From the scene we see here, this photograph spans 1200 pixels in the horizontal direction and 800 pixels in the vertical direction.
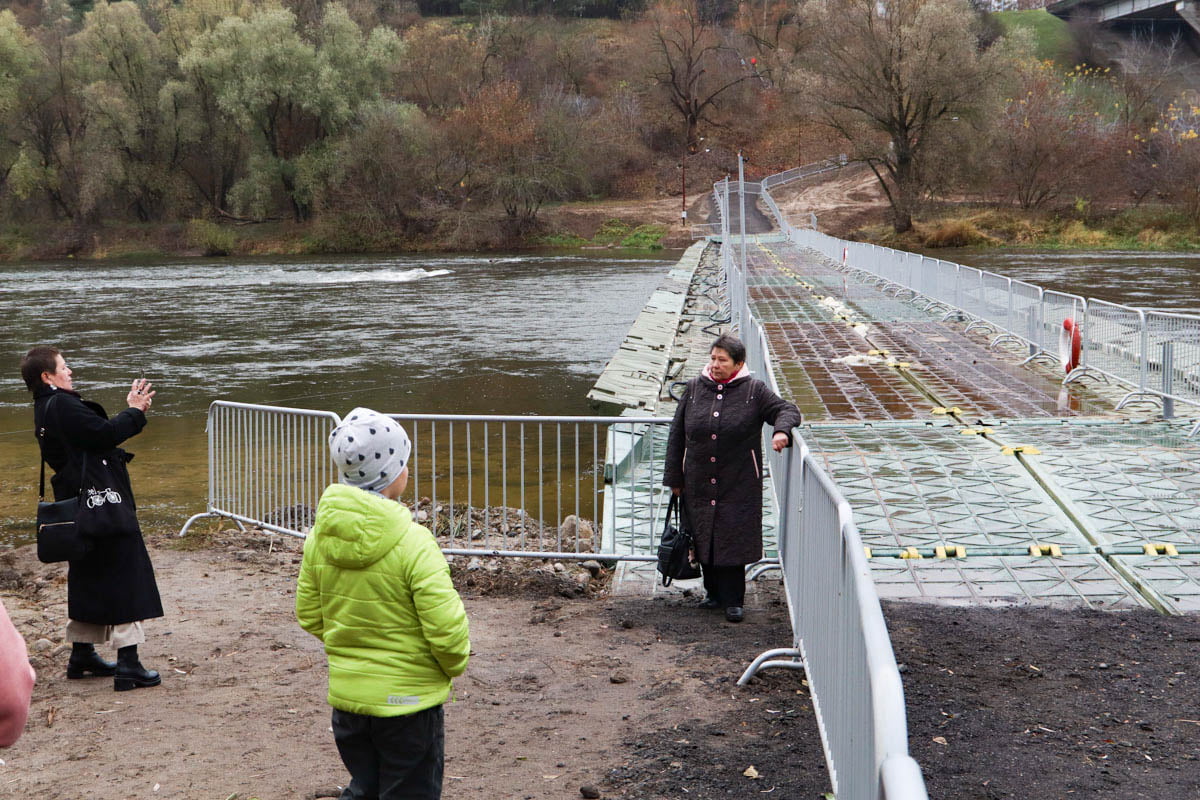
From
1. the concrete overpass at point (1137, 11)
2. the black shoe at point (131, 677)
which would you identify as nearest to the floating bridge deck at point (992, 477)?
the black shoe at point (131, 677)

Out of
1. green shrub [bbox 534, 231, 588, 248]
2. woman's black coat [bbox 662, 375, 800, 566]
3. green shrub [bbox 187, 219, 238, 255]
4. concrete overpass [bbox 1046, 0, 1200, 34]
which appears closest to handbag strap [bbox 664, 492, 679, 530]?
woman's black coat [bbox 662, 375, 800, 566]

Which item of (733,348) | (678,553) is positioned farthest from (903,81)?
(678,553)

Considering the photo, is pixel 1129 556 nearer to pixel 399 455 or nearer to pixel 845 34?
pixel 399 455

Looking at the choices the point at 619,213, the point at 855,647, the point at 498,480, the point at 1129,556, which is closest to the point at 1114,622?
the point at 1129,556

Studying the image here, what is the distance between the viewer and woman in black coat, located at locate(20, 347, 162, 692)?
5.85 m

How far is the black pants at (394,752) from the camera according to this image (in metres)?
3.67

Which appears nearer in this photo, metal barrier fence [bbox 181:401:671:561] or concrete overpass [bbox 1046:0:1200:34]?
metal barrier fence [bbox 181:401:671:561]

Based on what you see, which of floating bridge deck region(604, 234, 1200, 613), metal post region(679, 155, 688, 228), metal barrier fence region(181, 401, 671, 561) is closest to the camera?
floating bridge deck region(604, 234, 1200, 613)

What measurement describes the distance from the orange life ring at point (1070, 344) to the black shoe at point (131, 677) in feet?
41.7

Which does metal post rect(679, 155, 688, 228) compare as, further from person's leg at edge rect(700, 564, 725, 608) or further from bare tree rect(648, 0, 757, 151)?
person's leg at edge rect(700, 564, 725, 608)

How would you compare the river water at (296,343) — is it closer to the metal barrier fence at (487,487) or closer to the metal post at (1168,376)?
the metal barrier fence at (487,487)

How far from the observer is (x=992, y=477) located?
955 centimetres

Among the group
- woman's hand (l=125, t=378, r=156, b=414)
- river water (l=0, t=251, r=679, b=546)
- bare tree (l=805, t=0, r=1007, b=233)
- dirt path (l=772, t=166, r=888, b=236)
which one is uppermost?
bare tree (l=805, t=0, r=1007, b=233)

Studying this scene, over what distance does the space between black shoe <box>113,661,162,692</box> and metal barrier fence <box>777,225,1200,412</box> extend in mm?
9958
